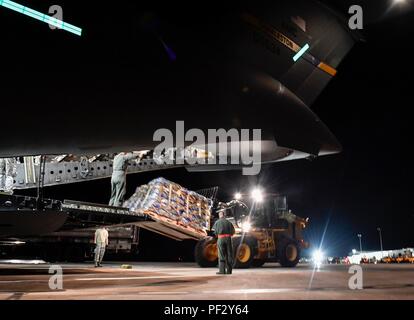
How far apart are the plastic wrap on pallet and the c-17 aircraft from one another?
3066 millimetres

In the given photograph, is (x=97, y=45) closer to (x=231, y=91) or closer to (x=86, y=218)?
(x=231, y=91)

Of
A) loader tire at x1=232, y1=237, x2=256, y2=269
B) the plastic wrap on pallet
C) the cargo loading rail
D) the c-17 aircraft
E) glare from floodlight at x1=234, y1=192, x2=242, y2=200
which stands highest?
the c-17 aircraft

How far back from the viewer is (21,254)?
11.7 meters

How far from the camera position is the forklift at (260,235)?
32.6ft

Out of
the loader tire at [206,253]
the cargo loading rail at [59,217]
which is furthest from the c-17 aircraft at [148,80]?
the loader tire at [206,253]

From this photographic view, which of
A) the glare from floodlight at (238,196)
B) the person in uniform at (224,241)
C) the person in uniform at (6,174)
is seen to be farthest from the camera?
the glare from floodlight at (238,196)

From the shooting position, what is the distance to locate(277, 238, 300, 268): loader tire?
1106 cm

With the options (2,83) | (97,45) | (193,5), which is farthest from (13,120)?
(193,5)

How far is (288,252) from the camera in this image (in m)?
11.2

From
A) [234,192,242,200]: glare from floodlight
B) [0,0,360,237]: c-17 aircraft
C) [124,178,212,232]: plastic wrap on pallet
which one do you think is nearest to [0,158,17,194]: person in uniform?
[0,0,360,237]: c-17 aircraft

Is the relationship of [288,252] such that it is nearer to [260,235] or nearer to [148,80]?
[260,235]

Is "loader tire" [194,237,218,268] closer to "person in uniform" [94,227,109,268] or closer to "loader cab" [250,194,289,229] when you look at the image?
"loader cab" [250,194,289,229]

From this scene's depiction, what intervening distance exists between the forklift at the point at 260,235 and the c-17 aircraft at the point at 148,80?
3683mm

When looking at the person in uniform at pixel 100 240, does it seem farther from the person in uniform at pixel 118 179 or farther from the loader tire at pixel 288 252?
the loader tire at pixel 288 252
